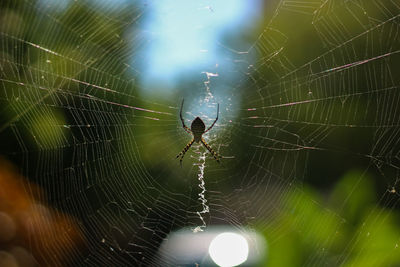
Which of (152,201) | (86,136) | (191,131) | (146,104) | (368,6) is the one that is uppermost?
(368,6)

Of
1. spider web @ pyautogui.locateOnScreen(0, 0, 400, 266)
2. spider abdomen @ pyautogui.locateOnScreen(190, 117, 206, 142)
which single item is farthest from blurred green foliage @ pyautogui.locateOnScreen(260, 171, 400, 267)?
spider abdomen @ pyautogui.locateOnScreen(190, 117, 206, 142)

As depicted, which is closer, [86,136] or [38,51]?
[38,51]

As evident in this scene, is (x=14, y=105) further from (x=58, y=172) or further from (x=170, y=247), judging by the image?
(x=170, y=247)

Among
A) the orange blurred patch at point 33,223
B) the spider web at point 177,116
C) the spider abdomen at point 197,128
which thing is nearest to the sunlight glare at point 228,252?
the spider web at point 177,116

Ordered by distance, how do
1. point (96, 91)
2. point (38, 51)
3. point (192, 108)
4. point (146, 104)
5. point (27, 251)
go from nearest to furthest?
1. point (27, 251)
2. point (38, 51)
3. point (96, 91)
4. point (146, 104)
5. point (192, 108)

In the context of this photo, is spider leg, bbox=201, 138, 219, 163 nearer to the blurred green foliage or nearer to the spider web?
the spider web

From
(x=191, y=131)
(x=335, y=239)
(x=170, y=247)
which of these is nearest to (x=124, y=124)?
(x=191, y=131)
